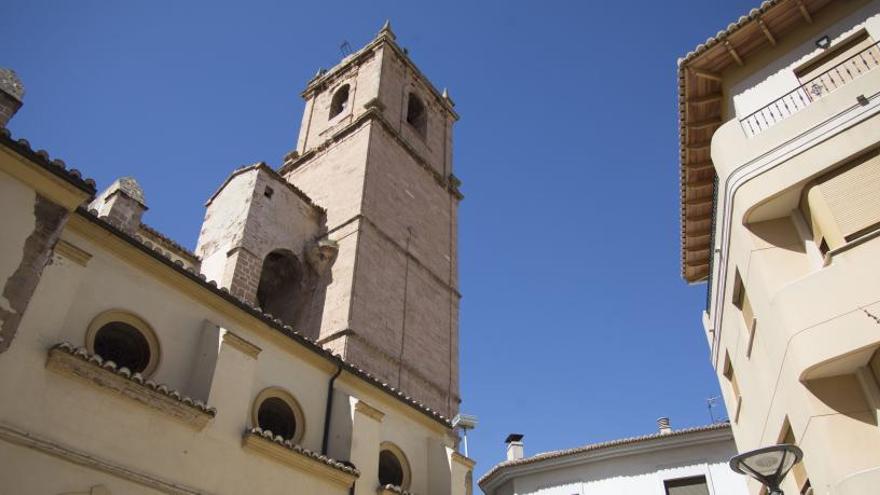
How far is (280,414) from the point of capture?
1048cm

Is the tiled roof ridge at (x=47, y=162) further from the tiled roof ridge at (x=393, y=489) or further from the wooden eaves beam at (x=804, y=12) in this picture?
the wooden eaves beam at (x=804, y=12)

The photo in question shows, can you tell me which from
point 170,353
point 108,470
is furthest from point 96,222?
point 108,470

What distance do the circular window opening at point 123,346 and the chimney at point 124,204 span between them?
5.96 meters

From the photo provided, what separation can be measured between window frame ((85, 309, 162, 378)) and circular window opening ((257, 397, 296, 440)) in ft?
6.15

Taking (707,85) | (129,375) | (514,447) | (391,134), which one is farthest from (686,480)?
(129,375)

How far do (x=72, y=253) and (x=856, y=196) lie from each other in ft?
30.3

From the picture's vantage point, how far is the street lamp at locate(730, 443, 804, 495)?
19.6 feet

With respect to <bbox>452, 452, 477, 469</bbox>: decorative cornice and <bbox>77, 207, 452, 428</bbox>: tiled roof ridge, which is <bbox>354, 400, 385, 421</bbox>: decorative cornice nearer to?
<bbox>77, 207, 452, 428</bbox>: tiled roof ridge

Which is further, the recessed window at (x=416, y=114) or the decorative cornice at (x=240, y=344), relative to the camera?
the recessed window at (x=416, y=114)

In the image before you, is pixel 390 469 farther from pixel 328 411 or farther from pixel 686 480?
pixel 686 480

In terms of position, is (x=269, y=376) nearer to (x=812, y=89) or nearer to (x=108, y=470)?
(x=108, y=470)

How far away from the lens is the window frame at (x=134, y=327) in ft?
27.1

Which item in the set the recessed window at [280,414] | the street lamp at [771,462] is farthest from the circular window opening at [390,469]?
the street lamp at [771,462]

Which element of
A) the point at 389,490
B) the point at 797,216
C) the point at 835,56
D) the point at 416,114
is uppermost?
the point at 416,114
